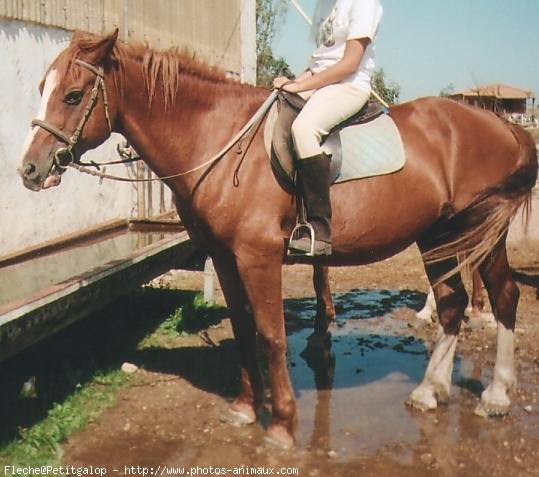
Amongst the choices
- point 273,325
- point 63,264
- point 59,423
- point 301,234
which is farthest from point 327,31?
point 63,264

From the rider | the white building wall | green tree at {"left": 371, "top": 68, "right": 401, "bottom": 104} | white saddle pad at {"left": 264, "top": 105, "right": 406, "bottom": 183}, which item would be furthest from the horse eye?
green tree at {"left": 371, "top": 68, "right": 401, "bottom": 104}

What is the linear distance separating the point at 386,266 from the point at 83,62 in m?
6.45

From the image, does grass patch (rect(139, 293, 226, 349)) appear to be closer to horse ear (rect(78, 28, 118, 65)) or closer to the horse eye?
the horse eye

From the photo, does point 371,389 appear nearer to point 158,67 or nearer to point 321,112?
point 321,112

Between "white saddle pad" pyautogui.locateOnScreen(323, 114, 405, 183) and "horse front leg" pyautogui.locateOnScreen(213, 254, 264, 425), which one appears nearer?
"white saddle pad" pyautogui.locateOnScreen(323, 114, 405, 183)

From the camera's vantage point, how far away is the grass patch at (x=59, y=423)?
386 centimetres

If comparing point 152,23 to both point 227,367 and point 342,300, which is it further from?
point 227,367

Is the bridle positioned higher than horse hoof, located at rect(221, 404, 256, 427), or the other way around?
the bridle

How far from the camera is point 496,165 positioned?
4707 mm

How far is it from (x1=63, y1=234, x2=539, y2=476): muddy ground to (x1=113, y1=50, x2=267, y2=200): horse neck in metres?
1.57

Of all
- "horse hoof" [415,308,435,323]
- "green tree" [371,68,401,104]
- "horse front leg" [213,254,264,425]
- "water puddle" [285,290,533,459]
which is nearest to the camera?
"water puddle" [285,290,533,459]

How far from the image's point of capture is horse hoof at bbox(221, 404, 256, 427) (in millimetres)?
4488

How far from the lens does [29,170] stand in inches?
146

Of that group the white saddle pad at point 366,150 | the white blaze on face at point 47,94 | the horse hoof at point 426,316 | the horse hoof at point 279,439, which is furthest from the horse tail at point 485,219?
the white blaze on face at point 47,94
